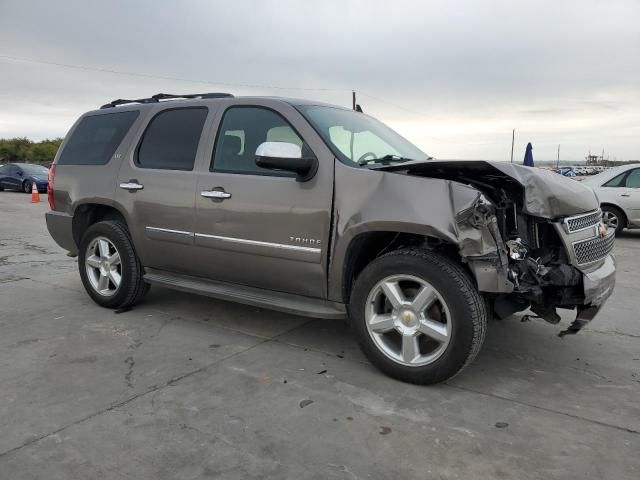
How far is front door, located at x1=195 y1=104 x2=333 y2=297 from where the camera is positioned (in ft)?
12.2

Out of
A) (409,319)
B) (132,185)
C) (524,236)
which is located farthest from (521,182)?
(132,185)

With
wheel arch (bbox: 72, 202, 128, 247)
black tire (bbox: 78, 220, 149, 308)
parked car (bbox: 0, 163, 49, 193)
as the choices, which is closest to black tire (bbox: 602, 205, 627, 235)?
black tire (bbox: 78, 220, 149, 308)

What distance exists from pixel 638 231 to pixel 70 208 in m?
11.7

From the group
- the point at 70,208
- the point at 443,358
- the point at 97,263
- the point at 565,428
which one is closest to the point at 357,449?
the point at 443,358

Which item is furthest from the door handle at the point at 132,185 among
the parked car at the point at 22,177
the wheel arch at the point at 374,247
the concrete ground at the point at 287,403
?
the parked car at the point at 22,177

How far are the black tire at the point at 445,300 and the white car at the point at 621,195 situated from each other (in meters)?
8.05

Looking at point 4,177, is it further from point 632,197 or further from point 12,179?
point 632,197

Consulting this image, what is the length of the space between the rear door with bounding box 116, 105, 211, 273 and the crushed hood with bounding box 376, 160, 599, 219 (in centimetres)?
172

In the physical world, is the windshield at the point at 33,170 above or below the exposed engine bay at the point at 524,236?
above

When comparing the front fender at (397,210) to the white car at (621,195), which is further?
the white car at (621,195)

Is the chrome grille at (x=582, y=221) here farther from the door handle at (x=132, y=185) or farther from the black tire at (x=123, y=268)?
the black tire at (x=123, y=268)

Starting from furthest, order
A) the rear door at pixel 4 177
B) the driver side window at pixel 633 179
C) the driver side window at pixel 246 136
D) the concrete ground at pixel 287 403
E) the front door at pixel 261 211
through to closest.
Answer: the rear door at pixel 4 177, the driver side window at pixel 633 179, the driver side window at pixel 246 136, the front door at pixel 261 211, the concrete ground at pixel 287 403

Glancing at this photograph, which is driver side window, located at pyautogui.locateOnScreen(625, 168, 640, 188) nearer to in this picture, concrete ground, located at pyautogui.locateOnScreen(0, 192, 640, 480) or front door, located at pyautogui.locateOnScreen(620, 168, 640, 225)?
front door, located at pyautogui.locateOnScreen(620, 168, 640, 225)

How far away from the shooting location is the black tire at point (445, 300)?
3.15m
